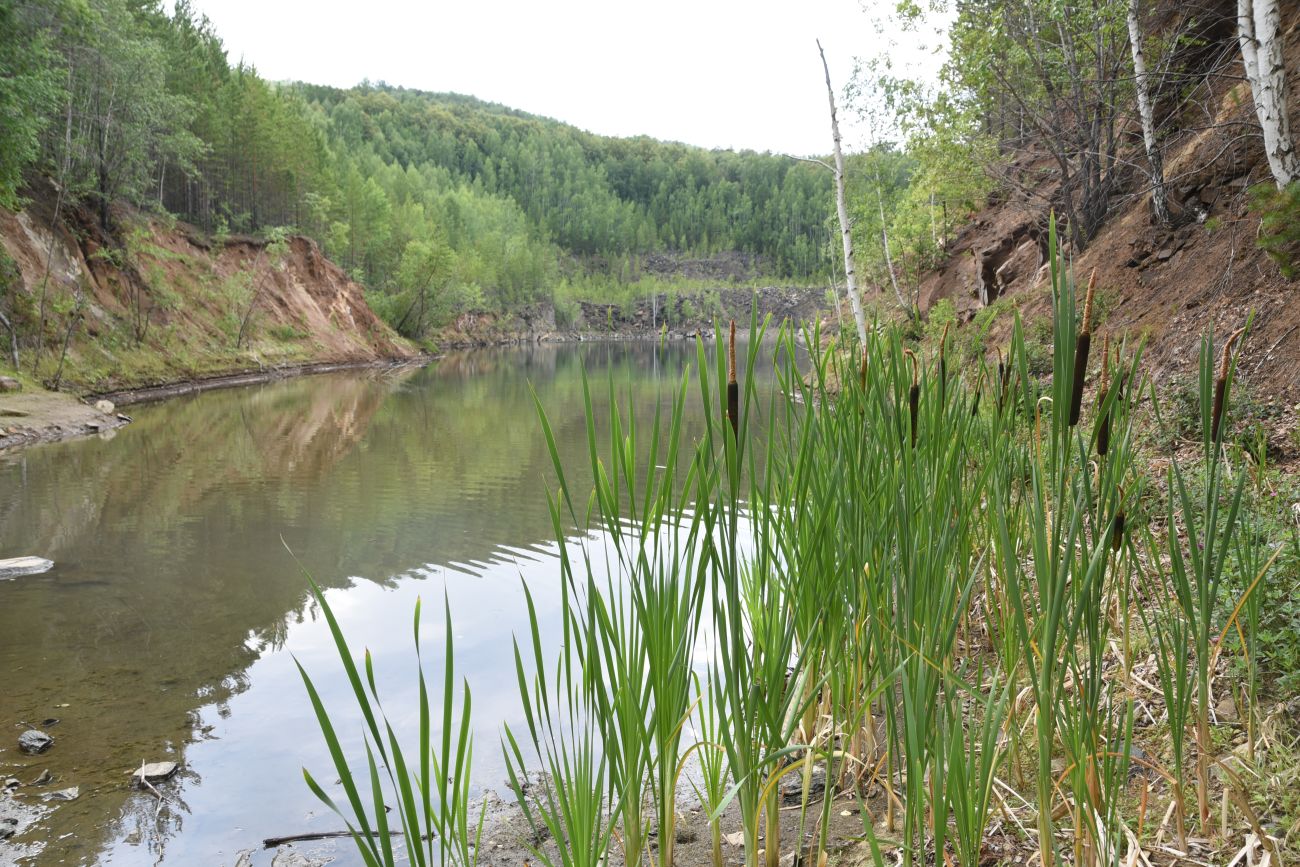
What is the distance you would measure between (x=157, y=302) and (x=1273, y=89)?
3339 cm

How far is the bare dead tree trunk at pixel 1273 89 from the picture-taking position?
25.2 feet

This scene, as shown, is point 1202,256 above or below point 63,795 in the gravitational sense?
above

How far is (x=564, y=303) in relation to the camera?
118000mm

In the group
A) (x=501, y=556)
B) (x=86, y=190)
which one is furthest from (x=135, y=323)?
(x=501, y=556)

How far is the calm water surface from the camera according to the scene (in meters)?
4.42

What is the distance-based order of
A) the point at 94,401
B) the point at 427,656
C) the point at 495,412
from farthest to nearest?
the point at 495,412
the point at 94,401
the point at 427,656

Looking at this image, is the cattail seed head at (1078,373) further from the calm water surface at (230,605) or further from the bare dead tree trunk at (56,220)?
the bare dead tree trunk at (56,220)

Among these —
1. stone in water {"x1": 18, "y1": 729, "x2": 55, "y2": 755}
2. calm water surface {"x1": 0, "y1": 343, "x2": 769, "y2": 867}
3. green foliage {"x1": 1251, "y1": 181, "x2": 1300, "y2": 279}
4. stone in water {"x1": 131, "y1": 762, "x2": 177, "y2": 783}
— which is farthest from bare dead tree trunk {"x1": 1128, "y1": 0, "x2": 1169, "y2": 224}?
stone in water {"x1": 18, "y1": 729, "x2": 55, "y2": 755}

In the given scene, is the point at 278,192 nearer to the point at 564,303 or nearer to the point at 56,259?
the point at 56,259

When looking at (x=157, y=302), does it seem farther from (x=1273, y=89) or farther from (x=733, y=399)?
(x=733, y=399)

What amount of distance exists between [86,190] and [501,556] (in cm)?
2837

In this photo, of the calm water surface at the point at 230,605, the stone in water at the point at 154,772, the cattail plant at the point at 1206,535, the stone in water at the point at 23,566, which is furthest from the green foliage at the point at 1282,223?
the stone in water at the point at 23,566

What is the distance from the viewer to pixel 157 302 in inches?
1210

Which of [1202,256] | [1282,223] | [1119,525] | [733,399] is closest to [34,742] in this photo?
[733,399]
